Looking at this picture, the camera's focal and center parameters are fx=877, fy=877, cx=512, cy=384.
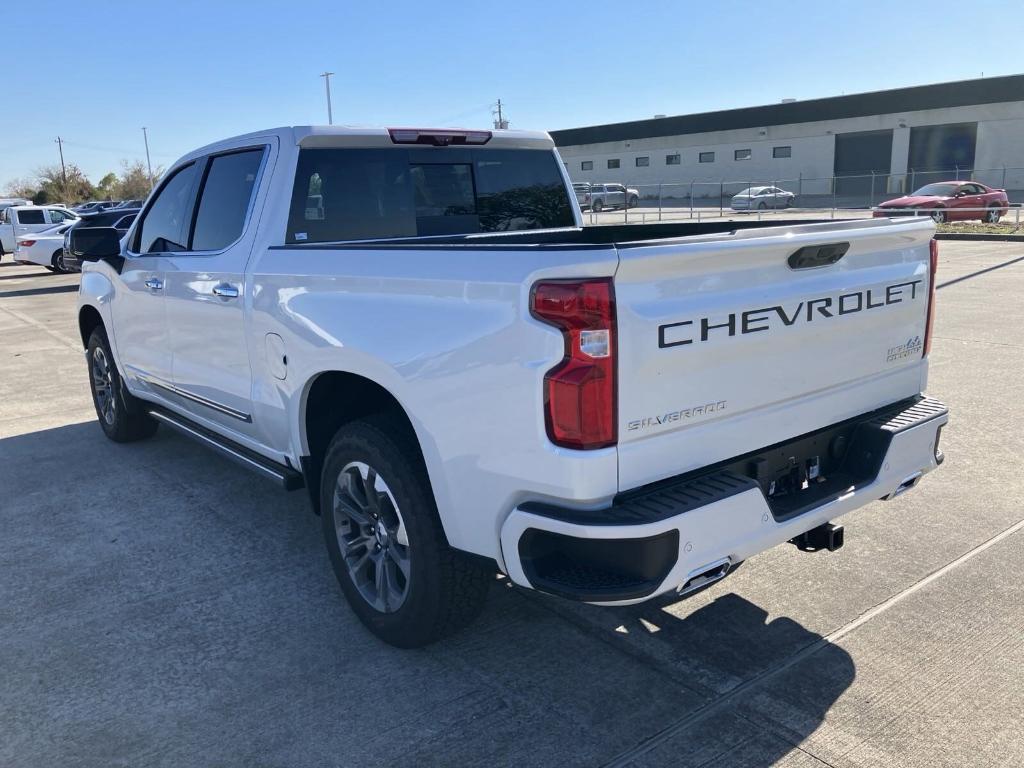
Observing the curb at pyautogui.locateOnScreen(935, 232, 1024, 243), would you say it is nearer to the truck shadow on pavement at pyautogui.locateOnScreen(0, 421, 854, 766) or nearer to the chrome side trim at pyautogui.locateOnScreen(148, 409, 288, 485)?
the truck shadow on pavement at pyautogui.locateOnScreen(0, 421, 854, 766)

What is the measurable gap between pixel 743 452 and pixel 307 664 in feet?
6.05

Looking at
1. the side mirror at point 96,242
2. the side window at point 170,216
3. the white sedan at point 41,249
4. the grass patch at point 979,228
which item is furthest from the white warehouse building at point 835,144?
the side mirror at point 96,242

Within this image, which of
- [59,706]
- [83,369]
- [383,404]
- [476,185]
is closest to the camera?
[59,706]

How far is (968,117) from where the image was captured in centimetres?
4431

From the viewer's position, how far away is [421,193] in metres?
4.58

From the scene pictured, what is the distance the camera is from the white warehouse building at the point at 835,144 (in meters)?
43.5

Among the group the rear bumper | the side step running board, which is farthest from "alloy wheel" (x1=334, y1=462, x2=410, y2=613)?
the rear bumper

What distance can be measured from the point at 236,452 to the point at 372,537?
137cm

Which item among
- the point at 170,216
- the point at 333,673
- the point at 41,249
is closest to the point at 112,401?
the point at 170,216

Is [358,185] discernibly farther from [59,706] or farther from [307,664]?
[59,706]

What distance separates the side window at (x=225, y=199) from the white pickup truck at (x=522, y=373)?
2 centimetres

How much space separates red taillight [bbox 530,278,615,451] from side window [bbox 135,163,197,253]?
314 centimetres

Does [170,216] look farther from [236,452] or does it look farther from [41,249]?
[41,249]

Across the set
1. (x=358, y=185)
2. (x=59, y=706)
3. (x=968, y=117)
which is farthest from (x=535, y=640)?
(x=968, y=117)
